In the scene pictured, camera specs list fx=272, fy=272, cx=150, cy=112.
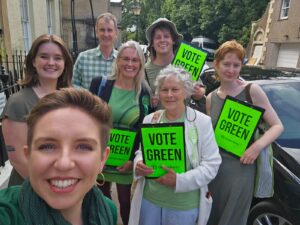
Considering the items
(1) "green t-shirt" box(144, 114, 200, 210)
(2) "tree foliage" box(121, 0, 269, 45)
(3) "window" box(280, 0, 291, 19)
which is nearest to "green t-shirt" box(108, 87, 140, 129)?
(1) "green t-shirt" box(144, 114, 200, 210)

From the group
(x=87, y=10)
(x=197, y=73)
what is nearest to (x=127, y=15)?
(x=87, y=10)

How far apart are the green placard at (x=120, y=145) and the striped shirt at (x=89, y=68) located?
3.58 ft

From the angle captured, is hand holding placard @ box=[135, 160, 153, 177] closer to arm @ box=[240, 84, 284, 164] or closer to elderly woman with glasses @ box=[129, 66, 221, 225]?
elderly woman with glasses @ box=[129, 66, 221, 225]

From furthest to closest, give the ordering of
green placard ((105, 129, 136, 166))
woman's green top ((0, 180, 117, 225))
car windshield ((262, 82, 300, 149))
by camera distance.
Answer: car windshield ((262, 82, 300, 149)), green placard ((105, 129, 136, 166)), woman's green top ((0, 180, 117, 225))

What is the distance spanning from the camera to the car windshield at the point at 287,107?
2.71 meters

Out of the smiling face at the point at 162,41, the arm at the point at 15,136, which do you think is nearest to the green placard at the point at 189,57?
the smiling face at the point at 162,41

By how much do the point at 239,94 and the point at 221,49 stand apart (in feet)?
1.36

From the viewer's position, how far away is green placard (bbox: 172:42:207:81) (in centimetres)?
290

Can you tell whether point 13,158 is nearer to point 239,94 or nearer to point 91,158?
point 91,158

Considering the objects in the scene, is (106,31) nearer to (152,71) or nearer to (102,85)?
(152,71)

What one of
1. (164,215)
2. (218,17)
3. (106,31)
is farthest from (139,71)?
(218,17)

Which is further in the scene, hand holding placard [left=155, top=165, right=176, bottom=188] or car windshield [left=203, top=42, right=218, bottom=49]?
car windshield [left=203, top=42, right=218, bottom=49]

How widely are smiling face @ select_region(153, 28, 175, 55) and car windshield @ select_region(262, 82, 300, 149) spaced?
123 cm

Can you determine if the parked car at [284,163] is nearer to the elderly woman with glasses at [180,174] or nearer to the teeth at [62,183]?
the elderly woman with glasses at [180,174]
